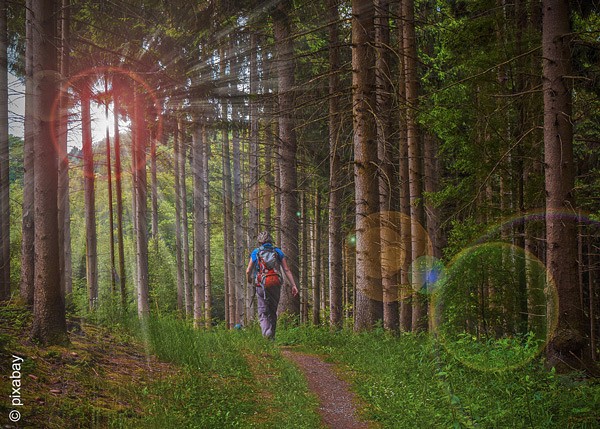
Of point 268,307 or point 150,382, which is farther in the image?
point 268,307

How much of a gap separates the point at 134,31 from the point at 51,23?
8605 millimetres

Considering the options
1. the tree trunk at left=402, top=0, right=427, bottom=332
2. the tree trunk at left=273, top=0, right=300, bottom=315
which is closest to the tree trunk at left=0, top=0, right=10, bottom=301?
the tree trunk at left=273, top=0, right=300, bottom=315

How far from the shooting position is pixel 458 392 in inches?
230

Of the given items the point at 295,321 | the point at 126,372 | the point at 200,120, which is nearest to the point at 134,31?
the point at 200,120

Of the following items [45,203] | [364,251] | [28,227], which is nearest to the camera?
[45,203]

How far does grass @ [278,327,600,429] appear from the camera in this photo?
15.7 ft

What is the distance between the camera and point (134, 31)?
48.1 feet

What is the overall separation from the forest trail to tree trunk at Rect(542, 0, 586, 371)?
2821mm

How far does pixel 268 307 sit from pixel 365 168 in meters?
3.54

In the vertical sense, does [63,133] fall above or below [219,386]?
above

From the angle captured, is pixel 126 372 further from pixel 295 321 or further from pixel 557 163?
pixel 295 321

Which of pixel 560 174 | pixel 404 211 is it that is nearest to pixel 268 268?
pixel 404 211

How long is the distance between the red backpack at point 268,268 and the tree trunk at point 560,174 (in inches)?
210

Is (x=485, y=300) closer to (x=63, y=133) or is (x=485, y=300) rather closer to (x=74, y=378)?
(x=74, y=378)
